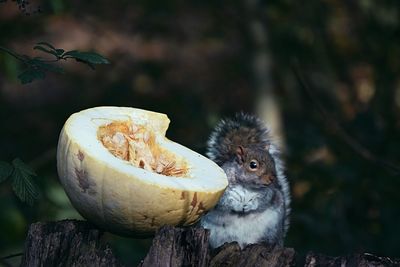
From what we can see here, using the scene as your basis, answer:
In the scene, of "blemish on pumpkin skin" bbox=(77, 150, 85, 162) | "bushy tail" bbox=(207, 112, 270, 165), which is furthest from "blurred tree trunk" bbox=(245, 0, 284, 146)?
"blemish on pumpkin skin" bbox=(77, 150, 85, 162)

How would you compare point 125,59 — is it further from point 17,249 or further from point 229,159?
point 229,159

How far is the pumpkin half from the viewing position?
101 inches

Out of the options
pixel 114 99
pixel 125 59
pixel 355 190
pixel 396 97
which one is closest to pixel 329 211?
pixel 355 190

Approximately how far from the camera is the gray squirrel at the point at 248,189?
3203 millimetres

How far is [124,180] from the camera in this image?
2.56m

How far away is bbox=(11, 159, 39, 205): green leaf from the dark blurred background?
2.54ft

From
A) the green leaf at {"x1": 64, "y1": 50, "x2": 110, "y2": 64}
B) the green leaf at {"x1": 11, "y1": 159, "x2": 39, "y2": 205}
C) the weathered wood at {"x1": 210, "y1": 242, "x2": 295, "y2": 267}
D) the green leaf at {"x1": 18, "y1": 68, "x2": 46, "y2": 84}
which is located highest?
the green leaf at {"x1": 64, "y1": 50, "x2": 110, "y2": 64}

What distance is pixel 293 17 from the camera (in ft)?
18.6

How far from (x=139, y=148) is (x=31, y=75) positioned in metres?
0.34

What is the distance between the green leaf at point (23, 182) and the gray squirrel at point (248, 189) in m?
0.65

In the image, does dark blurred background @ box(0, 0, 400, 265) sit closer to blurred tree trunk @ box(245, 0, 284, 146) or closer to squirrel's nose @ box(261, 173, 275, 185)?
blurred tree trunk @ box(245, 0, 284, 146)

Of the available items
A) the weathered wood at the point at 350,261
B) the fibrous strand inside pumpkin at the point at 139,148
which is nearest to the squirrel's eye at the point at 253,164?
the fibrous strand inside pumpkin at the point at 139,148

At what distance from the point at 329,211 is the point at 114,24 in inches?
88.9

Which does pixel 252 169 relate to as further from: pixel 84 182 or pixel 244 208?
pixel 84 182
